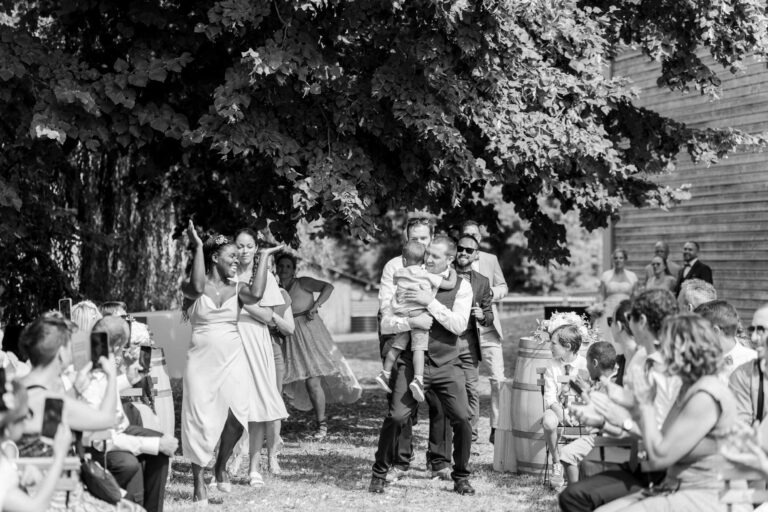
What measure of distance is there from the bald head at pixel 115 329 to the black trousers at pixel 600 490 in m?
2.47

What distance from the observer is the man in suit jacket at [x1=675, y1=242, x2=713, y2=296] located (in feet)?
→ 44.6

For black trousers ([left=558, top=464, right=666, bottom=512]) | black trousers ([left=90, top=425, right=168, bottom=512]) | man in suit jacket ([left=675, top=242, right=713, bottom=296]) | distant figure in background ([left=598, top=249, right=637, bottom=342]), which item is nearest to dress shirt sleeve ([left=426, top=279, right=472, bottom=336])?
black trousers ([left=90, top=425, right=168, bottom=512])

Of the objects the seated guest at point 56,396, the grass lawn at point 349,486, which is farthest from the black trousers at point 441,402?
the seated guest at point 56,396

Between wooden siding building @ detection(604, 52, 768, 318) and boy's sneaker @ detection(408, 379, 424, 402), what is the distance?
29.6 feet

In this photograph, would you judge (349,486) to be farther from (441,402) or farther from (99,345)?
(99,345)

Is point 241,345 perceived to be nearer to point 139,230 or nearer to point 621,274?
point 139,230

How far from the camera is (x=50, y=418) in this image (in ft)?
14.9

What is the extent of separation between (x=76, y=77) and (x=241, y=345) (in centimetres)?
315

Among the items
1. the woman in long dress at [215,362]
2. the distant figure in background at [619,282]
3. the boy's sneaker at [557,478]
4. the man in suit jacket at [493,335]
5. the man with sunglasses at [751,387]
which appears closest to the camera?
the man with sunglasses at [751,387]

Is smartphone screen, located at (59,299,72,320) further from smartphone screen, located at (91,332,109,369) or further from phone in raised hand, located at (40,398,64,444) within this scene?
phone in raised hand, located at (40,398,64,444)

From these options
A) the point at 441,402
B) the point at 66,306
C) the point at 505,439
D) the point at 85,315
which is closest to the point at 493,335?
the point at 505,439

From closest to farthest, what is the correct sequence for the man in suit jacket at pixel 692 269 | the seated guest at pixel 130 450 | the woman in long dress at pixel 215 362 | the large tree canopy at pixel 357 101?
1. the seated guest at pixel 130 450
2. the woman in long dress at pixel 215 362
3. the large tree canopy at pixel 357 101
4. the man in suit jacket at pixel 692 269

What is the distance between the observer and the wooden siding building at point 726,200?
1507 cm

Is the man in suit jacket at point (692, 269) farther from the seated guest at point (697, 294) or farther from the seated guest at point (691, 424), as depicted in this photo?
the seated guest at point (691, 424)
